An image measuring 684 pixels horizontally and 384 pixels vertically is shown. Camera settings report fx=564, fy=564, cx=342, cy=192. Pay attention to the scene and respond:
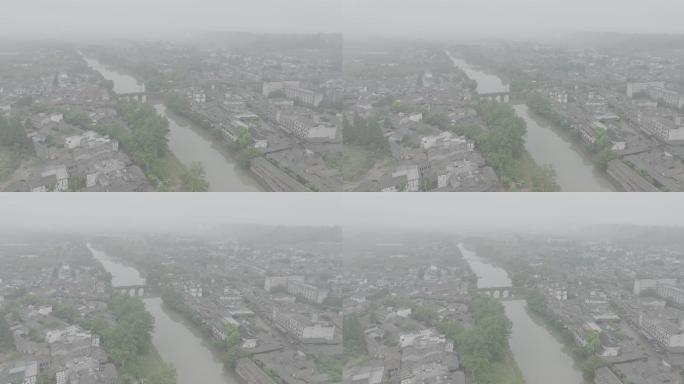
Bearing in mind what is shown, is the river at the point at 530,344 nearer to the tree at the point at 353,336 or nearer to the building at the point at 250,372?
the tree at the point at 353,336

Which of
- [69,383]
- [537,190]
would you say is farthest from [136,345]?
[537,190]

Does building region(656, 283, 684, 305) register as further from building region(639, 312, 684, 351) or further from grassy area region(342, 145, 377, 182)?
grassy area region(342, 145, 377, 182)

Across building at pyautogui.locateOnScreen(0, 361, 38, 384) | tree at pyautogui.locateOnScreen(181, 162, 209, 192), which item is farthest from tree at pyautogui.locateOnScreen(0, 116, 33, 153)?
building at pyautogui.locateOnScreen(0, 361, 38, 384)

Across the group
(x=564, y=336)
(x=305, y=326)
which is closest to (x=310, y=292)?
(x=305, y=326)

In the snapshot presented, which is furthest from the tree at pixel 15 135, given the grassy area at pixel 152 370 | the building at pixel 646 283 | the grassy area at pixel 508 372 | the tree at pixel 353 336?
the building at pixel 646 283

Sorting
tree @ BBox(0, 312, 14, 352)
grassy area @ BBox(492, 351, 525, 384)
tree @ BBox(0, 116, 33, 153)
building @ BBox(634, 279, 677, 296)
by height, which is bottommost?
grassy area @ BBox(492, 351, 525, 384)

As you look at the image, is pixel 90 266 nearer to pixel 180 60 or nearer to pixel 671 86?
pixel 180 60
